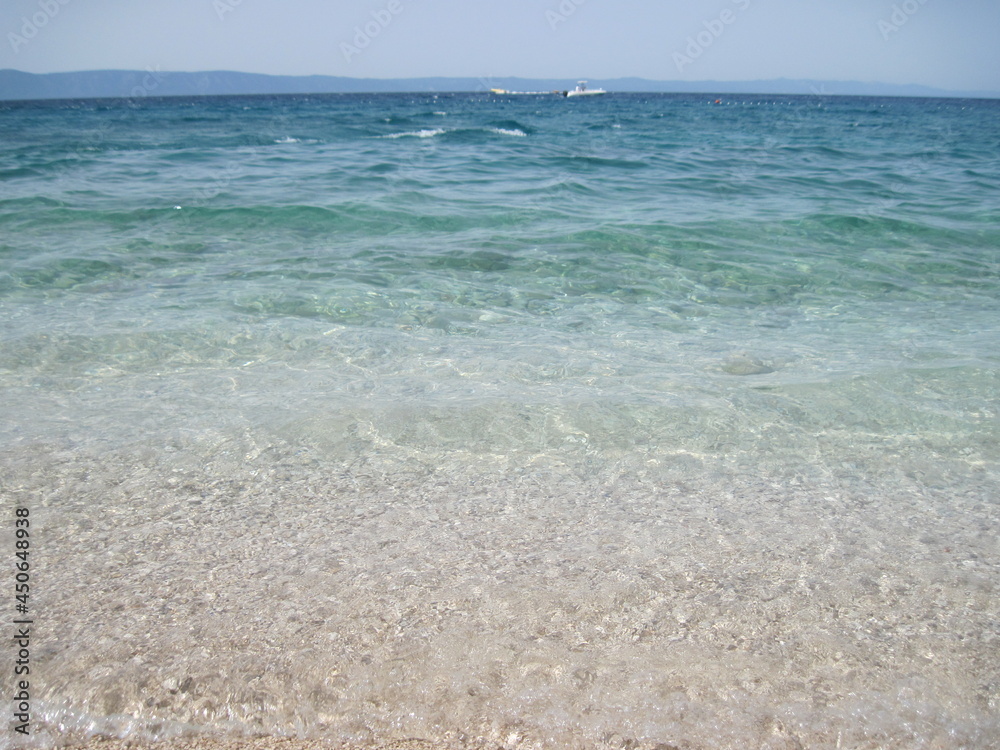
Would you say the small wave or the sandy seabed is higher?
the small wave

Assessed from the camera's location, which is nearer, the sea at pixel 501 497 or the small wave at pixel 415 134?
the sea at pixel 501 497

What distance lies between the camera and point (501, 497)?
3.28 metres

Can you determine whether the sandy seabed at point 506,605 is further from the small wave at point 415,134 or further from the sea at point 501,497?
the small wave at point 415,134

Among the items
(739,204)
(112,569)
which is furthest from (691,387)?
(739,204)

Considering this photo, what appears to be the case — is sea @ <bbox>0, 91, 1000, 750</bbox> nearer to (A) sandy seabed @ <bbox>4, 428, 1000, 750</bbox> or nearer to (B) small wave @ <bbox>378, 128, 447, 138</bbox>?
(A) sandy seabed @ <bbox>4, 428, 1000, 750</bbox>

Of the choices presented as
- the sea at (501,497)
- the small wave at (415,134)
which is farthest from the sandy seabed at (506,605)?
the small wave at (415,134)

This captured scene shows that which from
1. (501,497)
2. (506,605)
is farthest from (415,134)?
(506,605)

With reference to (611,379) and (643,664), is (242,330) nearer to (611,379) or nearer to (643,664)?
(611,379)

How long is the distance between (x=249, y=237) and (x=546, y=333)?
17.4ft

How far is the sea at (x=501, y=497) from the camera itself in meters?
2.12

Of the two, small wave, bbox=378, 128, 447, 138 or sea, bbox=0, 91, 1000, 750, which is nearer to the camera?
sea, bbox=0, 91, 1000, 750

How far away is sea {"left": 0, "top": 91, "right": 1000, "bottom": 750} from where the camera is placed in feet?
6.97

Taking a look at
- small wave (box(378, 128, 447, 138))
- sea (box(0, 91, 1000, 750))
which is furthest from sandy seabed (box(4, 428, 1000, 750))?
small wave (box(378, 128, 447, 138))

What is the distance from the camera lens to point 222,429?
3898 mm
